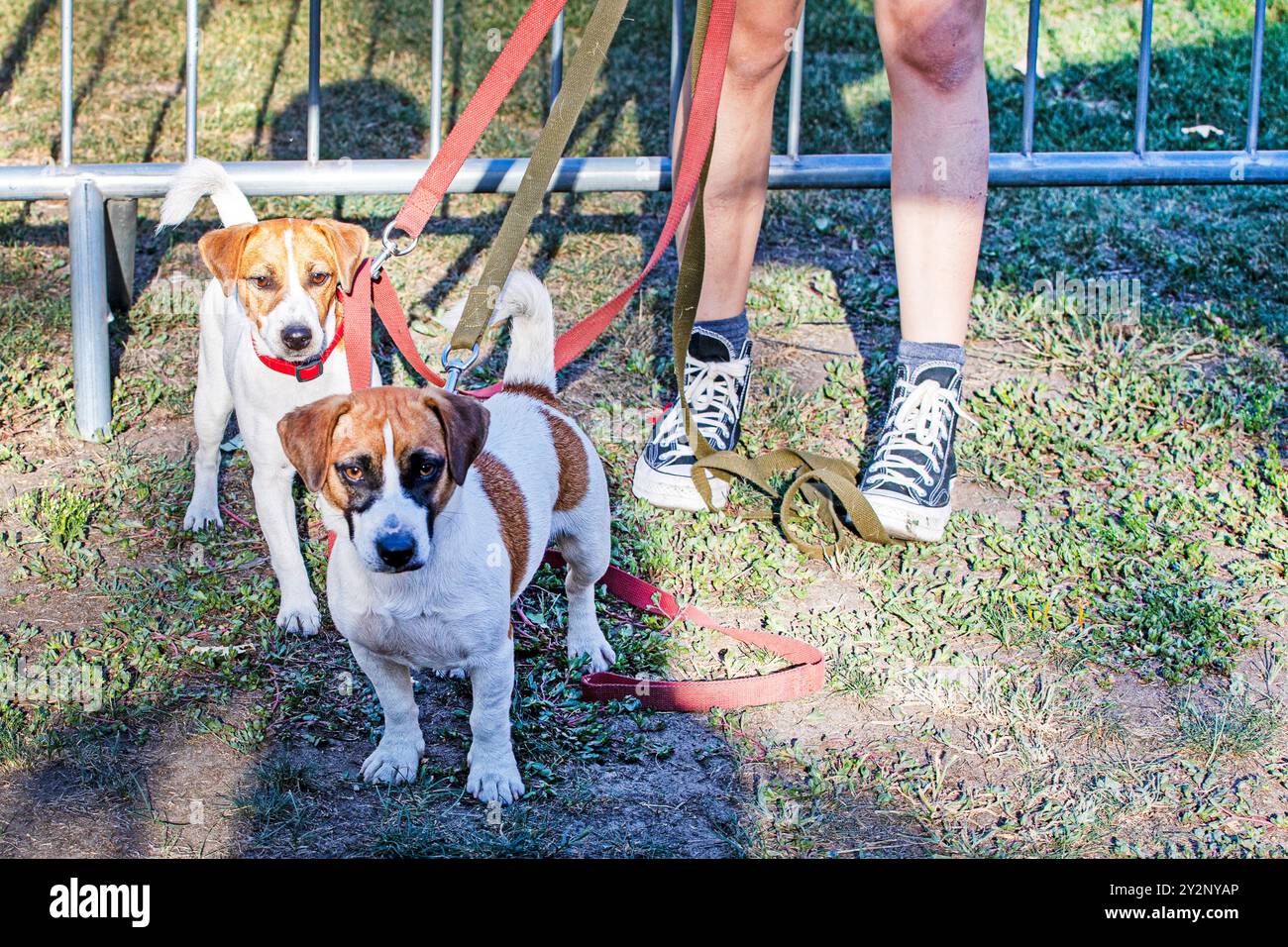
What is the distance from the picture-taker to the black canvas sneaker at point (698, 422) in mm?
4078

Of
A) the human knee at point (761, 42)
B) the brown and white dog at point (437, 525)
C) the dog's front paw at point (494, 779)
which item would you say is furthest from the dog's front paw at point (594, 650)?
the human knee at point (761, 42)

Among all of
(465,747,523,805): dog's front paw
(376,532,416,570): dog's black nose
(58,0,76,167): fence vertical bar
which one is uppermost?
(58,0,76,167): fence vertical bar

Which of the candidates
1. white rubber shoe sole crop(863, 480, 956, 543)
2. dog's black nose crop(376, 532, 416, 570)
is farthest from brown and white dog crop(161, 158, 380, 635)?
white rubber shoe sole crop(863, 480, 956, 543)

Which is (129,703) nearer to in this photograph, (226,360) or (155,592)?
(155,592)

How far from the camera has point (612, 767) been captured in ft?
10.1

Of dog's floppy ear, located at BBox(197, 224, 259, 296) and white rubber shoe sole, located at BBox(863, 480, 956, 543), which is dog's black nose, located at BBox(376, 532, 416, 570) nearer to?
dog's floppy ear, located at BBox(197, 224, 259, 296)

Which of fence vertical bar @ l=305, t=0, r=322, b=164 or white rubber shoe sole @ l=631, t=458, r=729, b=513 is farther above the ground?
fence vertical bar @ l=305, t=0, r=322, b=164

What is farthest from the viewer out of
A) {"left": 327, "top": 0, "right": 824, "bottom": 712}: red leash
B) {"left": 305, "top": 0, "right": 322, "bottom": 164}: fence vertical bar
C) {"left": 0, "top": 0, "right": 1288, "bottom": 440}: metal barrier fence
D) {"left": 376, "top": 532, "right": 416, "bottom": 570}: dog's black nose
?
{"left": 305, "top": 0, "right": 322, "bottom": 164}: fence vertical bar

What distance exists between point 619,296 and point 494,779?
1236 mm

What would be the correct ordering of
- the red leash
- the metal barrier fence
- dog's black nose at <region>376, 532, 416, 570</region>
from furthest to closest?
the metal barrier fence, the red leash, dog's black nose at <region>376, 532, 416, 570</region>

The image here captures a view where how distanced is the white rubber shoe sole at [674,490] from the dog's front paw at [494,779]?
4.23 ft

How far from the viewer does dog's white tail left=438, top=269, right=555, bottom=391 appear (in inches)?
125

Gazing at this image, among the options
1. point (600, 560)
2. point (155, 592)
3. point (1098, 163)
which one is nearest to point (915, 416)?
point (600, 560)

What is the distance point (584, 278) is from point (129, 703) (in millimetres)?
2832
